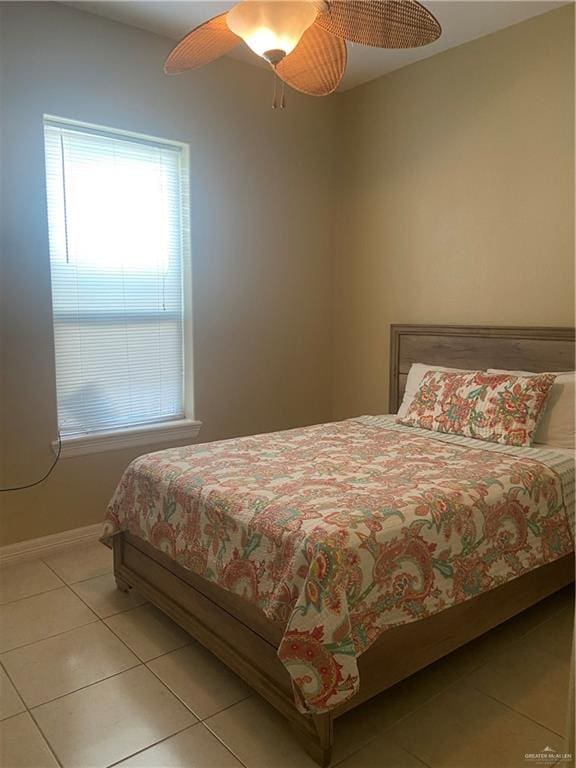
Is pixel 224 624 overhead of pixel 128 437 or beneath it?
beneath

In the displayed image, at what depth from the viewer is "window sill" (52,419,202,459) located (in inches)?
121

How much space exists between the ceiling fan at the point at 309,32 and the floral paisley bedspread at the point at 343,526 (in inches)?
57.5

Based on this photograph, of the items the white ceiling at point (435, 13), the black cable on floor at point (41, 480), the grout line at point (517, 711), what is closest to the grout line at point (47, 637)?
the black cable on floor at point (41, 480)

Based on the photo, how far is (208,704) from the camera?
189 cm

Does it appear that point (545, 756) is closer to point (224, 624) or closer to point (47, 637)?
point (224, 624)

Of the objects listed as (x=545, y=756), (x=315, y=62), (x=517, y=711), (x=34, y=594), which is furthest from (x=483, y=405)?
(x=34, y=594)

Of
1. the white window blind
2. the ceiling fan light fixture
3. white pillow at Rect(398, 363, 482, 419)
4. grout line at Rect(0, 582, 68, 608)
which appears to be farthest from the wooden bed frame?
the ceiling fan light fixture

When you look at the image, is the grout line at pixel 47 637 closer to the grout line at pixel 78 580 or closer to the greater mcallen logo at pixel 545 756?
the grout line at pixel 78 580

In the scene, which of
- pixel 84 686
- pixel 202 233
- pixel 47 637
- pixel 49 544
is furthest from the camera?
pixel 202 233

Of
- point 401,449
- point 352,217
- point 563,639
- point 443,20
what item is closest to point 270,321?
point 352,217

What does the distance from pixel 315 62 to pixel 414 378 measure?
5.92 feet

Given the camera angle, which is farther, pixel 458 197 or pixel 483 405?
pixel 458 197

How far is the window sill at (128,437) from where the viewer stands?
3.08 meters

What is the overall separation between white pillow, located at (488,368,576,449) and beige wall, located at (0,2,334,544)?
179cm
